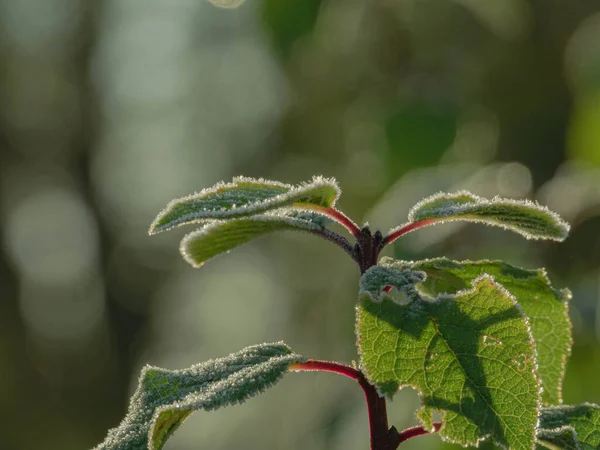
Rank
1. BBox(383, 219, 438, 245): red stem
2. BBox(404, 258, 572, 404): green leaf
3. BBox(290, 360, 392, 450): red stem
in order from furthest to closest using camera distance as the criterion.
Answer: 1. BBox(404, 258, 572, 404): green leaf
2. BBox(383, 219, 438, 245): red stem
3. BBox(290, 360, 392, 450): red stem

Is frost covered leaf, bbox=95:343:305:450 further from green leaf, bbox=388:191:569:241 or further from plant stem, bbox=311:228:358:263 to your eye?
green leaf, bbox=388:191:569:241

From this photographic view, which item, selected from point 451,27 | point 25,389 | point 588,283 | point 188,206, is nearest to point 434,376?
point 188,206

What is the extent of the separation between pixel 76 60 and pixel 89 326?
3434 mm

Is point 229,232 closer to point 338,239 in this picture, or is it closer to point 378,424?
point 338,239

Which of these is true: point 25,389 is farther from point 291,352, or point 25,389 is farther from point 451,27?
point 291,352

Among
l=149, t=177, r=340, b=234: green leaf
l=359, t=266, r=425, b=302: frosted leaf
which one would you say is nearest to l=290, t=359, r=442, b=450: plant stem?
l=359, t=266, r=425, b=302: frosted leaf

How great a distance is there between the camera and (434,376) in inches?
36.3

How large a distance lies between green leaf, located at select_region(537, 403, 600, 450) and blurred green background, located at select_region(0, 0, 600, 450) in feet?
7.28

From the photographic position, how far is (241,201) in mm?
971

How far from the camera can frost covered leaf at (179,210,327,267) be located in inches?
39.4

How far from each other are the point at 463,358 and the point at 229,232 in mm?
341

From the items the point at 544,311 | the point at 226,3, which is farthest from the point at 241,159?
the point at 544,311

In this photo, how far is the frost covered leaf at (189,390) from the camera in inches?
33.9

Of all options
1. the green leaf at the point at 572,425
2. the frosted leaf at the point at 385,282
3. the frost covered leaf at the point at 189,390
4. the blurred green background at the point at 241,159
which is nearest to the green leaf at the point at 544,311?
the green leaf at the point at 572,425
